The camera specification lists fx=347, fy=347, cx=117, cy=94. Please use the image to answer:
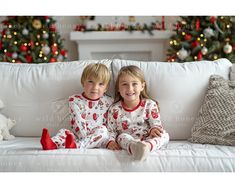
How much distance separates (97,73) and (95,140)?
43cm

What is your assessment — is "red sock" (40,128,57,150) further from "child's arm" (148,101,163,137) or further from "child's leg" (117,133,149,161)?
"child's arm" (148,101,163,137)

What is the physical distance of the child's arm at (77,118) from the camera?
2199 mm

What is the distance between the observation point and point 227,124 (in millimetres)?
2088

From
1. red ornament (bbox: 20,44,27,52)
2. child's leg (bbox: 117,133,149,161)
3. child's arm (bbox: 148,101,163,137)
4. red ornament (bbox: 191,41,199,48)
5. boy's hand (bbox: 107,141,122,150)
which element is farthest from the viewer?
red ornament (bbox: 20,44,27,52)

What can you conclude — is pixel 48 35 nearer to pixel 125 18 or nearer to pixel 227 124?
pixel 125 18

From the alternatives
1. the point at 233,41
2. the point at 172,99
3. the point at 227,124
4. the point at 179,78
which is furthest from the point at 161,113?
the point at 233,41

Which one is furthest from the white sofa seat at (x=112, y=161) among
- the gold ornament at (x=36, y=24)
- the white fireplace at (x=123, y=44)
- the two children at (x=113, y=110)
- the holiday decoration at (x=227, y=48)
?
the white fireplace at (x=123, y=44)

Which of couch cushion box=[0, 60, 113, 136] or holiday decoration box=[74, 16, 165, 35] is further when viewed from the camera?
holiday decoration box=[74, 16, 165, 35]

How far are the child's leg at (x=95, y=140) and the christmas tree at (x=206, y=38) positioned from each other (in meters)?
2.20

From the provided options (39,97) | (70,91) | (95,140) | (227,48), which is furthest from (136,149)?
(227,48)

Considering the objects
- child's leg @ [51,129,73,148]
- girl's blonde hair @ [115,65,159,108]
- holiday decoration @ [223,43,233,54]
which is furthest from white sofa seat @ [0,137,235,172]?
holiday decoration @ [223,43,233,54]

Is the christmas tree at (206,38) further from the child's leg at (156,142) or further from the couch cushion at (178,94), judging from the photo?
the child's leg at (156,142)

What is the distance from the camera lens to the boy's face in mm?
2197

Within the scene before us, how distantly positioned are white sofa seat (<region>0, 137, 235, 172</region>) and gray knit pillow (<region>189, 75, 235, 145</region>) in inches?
7.2
